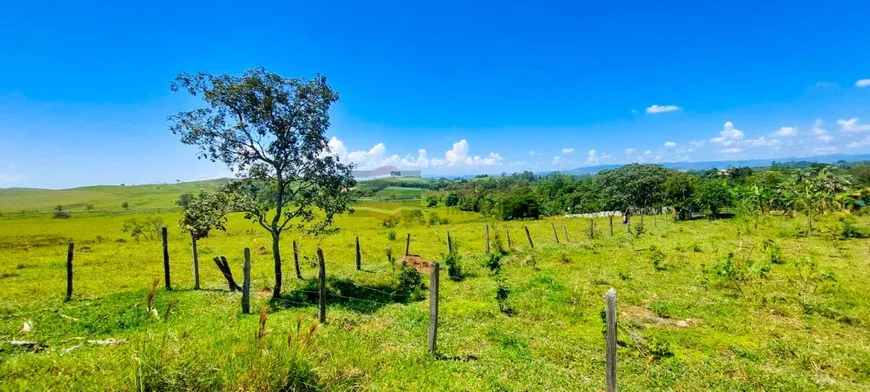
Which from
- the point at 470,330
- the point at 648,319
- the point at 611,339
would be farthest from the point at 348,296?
the point at 611,339

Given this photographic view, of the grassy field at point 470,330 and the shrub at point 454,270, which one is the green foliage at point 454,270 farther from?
the grassy field at point 470,330

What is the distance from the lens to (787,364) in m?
7.46

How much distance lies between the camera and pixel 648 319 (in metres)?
10.3

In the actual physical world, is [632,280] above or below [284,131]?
below

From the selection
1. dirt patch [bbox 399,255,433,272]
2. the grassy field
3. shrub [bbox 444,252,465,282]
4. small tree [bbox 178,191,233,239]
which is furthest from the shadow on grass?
small tree [bbox 178,191,233,239]

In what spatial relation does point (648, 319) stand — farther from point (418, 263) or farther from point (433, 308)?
point (418, 263)

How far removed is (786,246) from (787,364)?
64.5 ft

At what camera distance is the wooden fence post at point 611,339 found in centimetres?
504

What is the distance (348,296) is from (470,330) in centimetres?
567

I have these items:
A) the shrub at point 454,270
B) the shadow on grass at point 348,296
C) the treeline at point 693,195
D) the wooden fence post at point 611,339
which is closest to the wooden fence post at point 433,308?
the wooden fence post at point 611,339

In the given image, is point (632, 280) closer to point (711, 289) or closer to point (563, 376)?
point (711, 289)

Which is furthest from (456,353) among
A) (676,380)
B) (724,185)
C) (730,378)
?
(724,185)

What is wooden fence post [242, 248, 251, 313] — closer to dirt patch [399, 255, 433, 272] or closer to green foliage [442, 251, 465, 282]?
dirt patch [399, 255, 433, 272]

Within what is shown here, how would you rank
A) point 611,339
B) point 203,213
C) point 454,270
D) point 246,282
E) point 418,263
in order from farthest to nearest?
1. point 418,263
2. point 454,270
3. point 203,213
4. point 246,282
5. point 611,339
